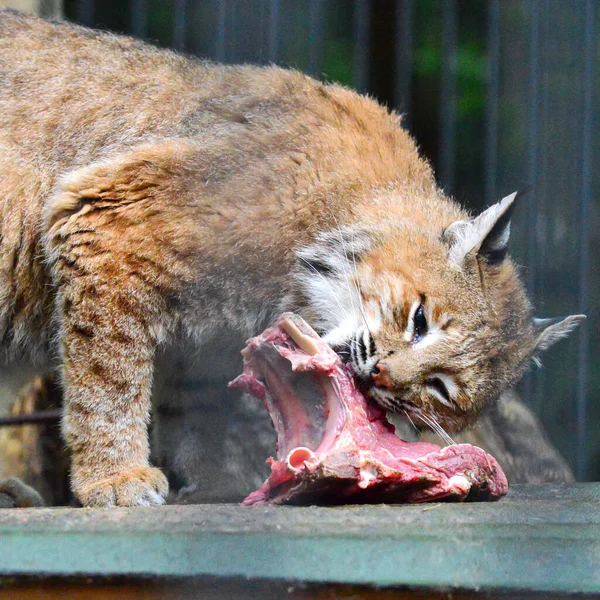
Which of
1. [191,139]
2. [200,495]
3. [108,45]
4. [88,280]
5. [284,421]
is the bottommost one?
[200,495]

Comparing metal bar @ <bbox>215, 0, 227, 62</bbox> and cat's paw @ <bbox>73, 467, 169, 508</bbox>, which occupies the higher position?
metal bar @ <bbox>215, 0, 227, 62</bbox>

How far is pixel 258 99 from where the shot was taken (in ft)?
13.5

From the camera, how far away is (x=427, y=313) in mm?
3504

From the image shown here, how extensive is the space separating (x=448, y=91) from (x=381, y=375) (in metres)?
2.73

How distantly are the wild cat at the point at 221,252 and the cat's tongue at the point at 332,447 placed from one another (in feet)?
0.68

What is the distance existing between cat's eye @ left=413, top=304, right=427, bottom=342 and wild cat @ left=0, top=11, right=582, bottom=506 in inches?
0.4

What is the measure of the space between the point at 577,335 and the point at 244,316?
2.56 metres

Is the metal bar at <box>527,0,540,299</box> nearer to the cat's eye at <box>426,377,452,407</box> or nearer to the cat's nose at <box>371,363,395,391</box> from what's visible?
the cat's eye at <box>426,377,452,407</box>

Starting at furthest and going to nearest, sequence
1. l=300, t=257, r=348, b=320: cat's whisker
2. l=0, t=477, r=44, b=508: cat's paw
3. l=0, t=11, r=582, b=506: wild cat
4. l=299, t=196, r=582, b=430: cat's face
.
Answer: l=0, t=477, r=44, b=508: cat's paw, l=300, t=257, r=348, b=320: cat's whisker, l=0, t=11, r=582, b=506: wild cat, l=299, t=196, r=582, b=430: cat's face

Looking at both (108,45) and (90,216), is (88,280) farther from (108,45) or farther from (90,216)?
(108,45)

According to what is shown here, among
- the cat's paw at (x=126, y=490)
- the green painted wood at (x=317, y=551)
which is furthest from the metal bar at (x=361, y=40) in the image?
the green painted wood at (x=317, y=551)

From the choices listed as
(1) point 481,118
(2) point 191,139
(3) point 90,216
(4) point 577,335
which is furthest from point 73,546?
(1) point 481,118

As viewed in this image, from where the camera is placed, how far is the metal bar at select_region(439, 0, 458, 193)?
5473mm

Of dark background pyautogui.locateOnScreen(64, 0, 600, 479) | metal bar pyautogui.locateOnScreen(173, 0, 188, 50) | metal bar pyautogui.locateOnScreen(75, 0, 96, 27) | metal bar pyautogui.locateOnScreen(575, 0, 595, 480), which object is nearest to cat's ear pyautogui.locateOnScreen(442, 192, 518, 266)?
dark background pyautogui.locateOnScreen(64, 0, 600, 479)
